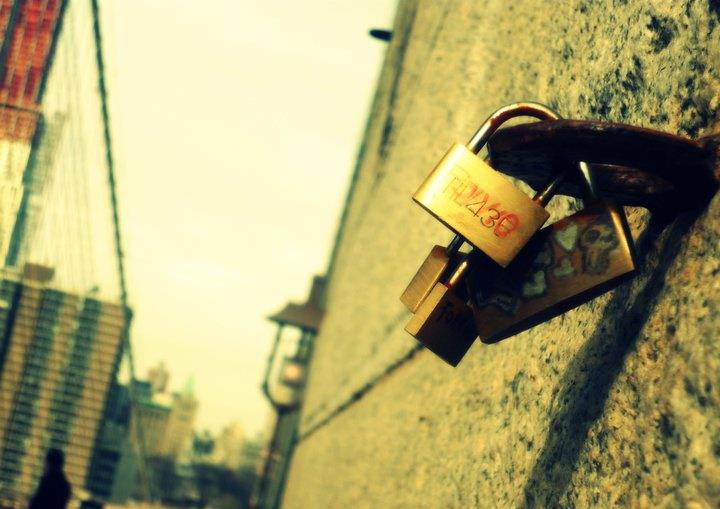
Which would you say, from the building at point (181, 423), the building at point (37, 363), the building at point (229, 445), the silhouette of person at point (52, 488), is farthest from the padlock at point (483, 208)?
the building at point (181, 423)

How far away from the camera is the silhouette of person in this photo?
18.5ft

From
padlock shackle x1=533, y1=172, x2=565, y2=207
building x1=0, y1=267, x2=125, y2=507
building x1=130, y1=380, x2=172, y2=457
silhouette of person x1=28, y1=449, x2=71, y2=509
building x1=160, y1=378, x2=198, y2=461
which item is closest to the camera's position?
padlock shackle x1=533, y1=172, x2=565, y2=207

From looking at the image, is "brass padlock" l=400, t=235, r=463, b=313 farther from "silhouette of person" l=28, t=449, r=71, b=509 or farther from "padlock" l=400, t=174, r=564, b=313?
"silhouette of person" l=28, t=449, r=71, b=509

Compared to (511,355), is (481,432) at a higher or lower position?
lower

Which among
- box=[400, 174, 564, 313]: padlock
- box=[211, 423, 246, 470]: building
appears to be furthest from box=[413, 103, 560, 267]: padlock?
box=[211, 423, 246, 470]: building

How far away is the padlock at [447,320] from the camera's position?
0.96 metres

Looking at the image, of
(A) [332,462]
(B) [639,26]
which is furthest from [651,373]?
(A) [332,462]

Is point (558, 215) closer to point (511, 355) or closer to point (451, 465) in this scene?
point (511, 355)

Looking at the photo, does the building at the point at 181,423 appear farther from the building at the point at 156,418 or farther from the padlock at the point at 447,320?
the padlock at the point at 447,320

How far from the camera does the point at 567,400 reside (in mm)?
1080

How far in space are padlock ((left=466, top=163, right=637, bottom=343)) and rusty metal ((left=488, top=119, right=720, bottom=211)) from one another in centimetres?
4

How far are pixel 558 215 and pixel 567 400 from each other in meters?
0.41

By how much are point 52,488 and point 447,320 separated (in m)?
5.43

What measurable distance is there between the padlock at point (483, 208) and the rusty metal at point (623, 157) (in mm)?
45
